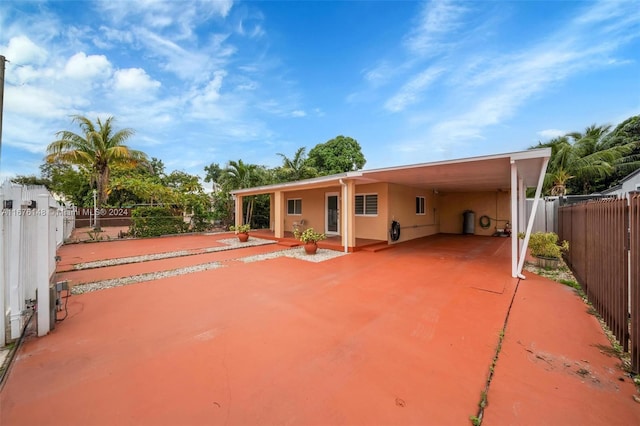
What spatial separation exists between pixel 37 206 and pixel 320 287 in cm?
417

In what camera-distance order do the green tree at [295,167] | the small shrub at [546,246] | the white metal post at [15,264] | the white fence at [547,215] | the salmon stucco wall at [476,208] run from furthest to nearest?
the green tree at [295,167] → the salmon stucco wall at [476,208] → the white fence at [547,215] → the small shrub at [546,246] → the white metal post at [15,264]

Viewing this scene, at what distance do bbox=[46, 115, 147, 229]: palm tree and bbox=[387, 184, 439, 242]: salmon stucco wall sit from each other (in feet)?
45.6

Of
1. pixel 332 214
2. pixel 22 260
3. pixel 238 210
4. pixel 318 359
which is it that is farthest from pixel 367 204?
pixel 22 260

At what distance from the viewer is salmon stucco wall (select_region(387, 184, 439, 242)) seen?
10.0 meters

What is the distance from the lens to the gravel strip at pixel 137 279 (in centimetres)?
483

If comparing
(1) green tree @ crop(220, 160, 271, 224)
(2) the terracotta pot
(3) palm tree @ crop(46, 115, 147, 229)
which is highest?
(3) palm tree @ crop(46, 115, 147, 229)

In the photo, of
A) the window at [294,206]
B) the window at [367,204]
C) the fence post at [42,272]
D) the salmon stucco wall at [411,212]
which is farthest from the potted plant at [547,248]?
the window at [294,206]

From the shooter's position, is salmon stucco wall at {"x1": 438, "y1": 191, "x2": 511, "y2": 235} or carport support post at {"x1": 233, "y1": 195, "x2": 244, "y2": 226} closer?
salmon stucco wall at {"x1": 438, "y1": 191, "x2": 511, "y2": 235}

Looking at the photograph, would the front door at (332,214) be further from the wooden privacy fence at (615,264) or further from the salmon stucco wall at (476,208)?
the wooden privacy fence at (615,264)

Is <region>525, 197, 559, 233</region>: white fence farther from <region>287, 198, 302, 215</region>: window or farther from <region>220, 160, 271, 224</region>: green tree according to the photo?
<region>220, 160, 271, 224</region>: green tree

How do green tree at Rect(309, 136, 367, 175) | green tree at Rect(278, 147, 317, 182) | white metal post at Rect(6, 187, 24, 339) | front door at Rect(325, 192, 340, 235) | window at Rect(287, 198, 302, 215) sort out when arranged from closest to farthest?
white metal post at Rect(6, 187, 24, 339)
front door at Rect(325, 192, 340, 235)
window at Rect(287, 198, 302, 215)
green tree at Rect(278, 147, 317, 182)
green tree at Rect(309, 136, 367, 175)

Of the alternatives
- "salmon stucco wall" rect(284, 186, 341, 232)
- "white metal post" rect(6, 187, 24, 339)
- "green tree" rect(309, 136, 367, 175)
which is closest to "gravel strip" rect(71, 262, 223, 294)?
"white metal post" rect(6, 187, 24, 339)

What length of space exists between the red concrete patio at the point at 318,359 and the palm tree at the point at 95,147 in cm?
1201

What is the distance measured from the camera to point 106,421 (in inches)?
69.8
